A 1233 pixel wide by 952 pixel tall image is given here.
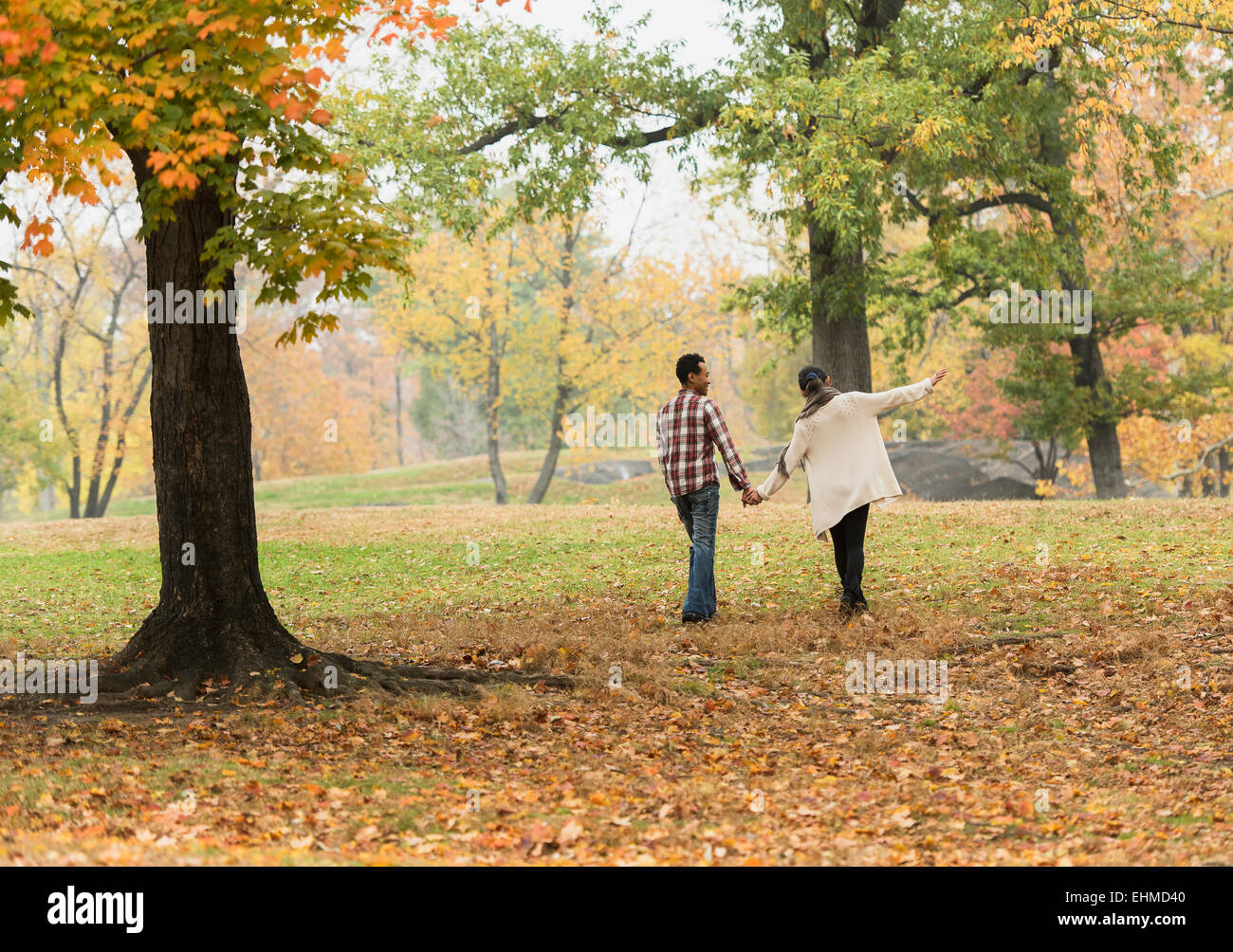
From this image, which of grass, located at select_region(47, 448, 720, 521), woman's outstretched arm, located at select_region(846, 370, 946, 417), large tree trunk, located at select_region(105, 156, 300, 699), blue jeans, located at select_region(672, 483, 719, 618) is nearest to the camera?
large tree trunk, located at select_region(105, 156, 300, 699)

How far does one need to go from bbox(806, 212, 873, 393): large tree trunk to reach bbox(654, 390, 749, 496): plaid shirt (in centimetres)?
632

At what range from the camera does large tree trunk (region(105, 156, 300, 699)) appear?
23.5ft

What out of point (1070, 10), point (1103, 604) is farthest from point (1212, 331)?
point (1103, 604)

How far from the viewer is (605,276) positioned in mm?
32188

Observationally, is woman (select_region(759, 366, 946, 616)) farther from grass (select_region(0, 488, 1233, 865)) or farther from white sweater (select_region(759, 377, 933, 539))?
grass (select_region(0, 488, 1233, 865))

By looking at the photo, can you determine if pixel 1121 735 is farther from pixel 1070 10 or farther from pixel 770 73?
pixel 770 73

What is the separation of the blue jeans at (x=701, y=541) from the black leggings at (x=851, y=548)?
1.03 meters

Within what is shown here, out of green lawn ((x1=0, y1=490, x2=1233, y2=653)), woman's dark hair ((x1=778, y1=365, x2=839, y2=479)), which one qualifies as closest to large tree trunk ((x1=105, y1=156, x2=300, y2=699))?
Result: green lawn ((x1=0, y1=490, x2=1233, y2=653))

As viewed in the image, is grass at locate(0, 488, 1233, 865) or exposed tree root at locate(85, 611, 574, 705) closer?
grass at locate(0, 488, 1233, 865)

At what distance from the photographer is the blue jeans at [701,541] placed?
8.98 m

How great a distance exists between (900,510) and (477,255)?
1701cm

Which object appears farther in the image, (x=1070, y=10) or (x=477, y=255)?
(x=477, y=255)

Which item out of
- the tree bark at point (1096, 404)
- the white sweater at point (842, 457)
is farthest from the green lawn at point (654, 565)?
the tree bark at point (1096, 404)

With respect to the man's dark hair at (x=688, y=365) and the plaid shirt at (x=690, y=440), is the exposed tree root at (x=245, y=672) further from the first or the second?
the man's dark hair at (x=688, y=365)
